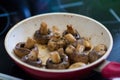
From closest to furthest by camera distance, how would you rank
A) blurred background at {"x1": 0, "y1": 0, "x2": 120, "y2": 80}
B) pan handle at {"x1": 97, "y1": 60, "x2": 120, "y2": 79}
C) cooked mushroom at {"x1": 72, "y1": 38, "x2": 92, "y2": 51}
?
1. pan handle at {"x1": 97, "y1": 60, "x2": 120, "y2": 79}
2. cooked mushroom at {"x1": 72, "y1": 38, "x2": 92, "y2": 51}
3. blurred background at {"x1": 0, "y1": 0, "x2": 120, "y2": 80}

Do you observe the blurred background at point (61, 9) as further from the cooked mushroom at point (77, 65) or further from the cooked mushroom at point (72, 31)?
the cooked mushroom at point (77, 65)

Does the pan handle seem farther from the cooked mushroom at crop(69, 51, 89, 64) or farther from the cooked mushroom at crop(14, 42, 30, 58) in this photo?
the cooked mushroom at crop(14, 42, 30, 58)

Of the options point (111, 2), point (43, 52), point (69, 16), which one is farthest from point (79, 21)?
point (111, 2)

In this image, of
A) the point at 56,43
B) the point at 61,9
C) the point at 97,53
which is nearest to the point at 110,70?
the point at 97,53

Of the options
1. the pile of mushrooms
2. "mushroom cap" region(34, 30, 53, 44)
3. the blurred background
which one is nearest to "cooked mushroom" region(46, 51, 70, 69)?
the pile of mushrooms

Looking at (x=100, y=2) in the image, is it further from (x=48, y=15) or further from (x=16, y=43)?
(x=16, y=43)

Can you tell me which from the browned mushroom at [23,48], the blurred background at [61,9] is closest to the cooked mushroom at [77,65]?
the browned mushroom at [23,48]

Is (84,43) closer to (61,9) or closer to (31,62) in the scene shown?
(31,62)
